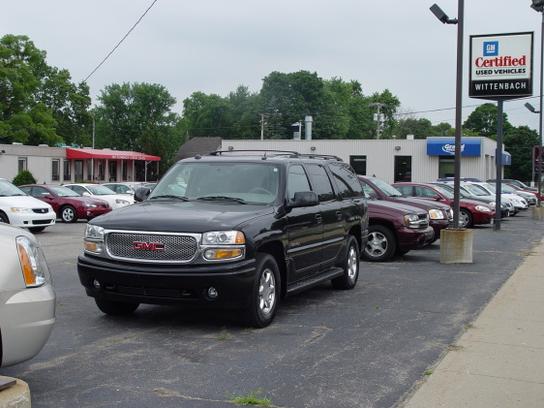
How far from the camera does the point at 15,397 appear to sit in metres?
3.77

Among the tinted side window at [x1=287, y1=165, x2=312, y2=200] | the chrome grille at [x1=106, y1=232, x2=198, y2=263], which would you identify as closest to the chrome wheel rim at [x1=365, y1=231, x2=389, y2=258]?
the tinted side window at [x1=287, y1=165, x2=312, y2=200]

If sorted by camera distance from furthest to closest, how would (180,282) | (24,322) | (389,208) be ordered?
(389,208) → (180,282) → (24,322)

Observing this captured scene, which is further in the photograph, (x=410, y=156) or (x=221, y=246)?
(x=410, y=156)

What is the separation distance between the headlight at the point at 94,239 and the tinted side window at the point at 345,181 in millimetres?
3742

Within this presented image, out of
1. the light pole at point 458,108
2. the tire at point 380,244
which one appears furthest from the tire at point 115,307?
the light pole at point 458,108

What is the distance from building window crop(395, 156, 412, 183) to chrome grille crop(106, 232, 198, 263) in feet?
141

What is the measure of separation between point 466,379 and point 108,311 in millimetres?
3983

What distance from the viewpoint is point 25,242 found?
4.69m

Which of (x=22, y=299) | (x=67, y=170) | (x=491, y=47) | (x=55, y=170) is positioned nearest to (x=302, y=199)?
(x=22, y=299)

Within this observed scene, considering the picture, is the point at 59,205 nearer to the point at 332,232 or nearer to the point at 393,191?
the point at 393,191

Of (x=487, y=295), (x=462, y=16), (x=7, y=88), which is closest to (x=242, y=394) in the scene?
(x=487, y=295)

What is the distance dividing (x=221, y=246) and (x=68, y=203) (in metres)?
18.2

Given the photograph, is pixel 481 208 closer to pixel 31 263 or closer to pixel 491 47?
pixel 491 47

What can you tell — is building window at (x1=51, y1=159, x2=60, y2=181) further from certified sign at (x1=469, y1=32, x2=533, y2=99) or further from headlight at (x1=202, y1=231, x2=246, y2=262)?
headlight at (x1=202, y1=231, x2=246, y2=262)
